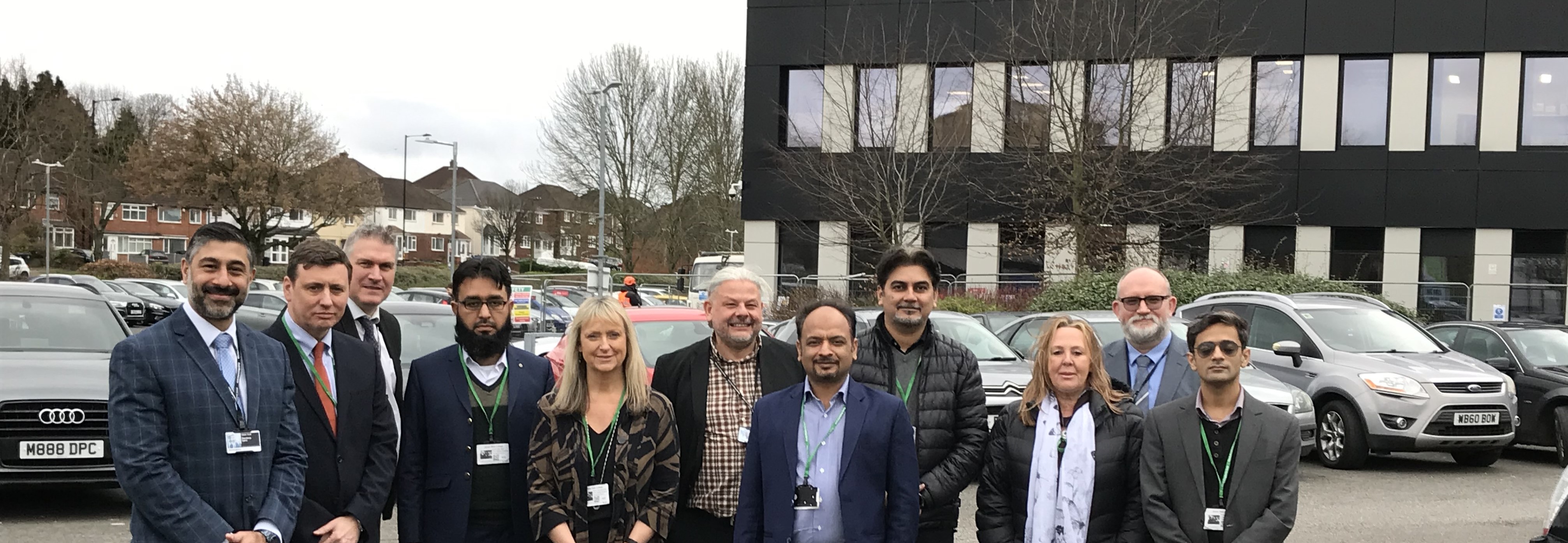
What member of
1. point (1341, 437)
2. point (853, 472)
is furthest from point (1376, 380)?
point (853, 472)

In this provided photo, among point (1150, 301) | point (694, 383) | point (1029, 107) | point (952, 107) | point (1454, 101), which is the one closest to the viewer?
point (694, 383)

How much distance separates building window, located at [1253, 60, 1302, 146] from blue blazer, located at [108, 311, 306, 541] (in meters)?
26.8

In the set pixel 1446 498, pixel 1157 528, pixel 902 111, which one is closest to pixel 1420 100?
pixel 902 111

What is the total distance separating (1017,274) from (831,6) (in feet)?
26.5

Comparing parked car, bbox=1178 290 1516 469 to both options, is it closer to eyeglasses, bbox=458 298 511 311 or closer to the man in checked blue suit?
eyeglasses, bbox=458 298 511 311

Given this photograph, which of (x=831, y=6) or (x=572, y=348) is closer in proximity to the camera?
(x=572, y=348)

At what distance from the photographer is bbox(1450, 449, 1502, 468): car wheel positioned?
1226 cm

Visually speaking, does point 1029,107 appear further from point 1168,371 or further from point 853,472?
point 853,472

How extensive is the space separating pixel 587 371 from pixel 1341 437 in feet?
32.4

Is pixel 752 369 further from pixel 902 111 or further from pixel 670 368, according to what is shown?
pixel 902 111

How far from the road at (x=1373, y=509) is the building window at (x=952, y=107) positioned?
16.9 m

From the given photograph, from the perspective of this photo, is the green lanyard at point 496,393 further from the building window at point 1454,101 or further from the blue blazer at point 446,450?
the building window at point 1454,101

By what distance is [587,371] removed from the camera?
4578 millimetres

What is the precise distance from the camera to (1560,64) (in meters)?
26.4
